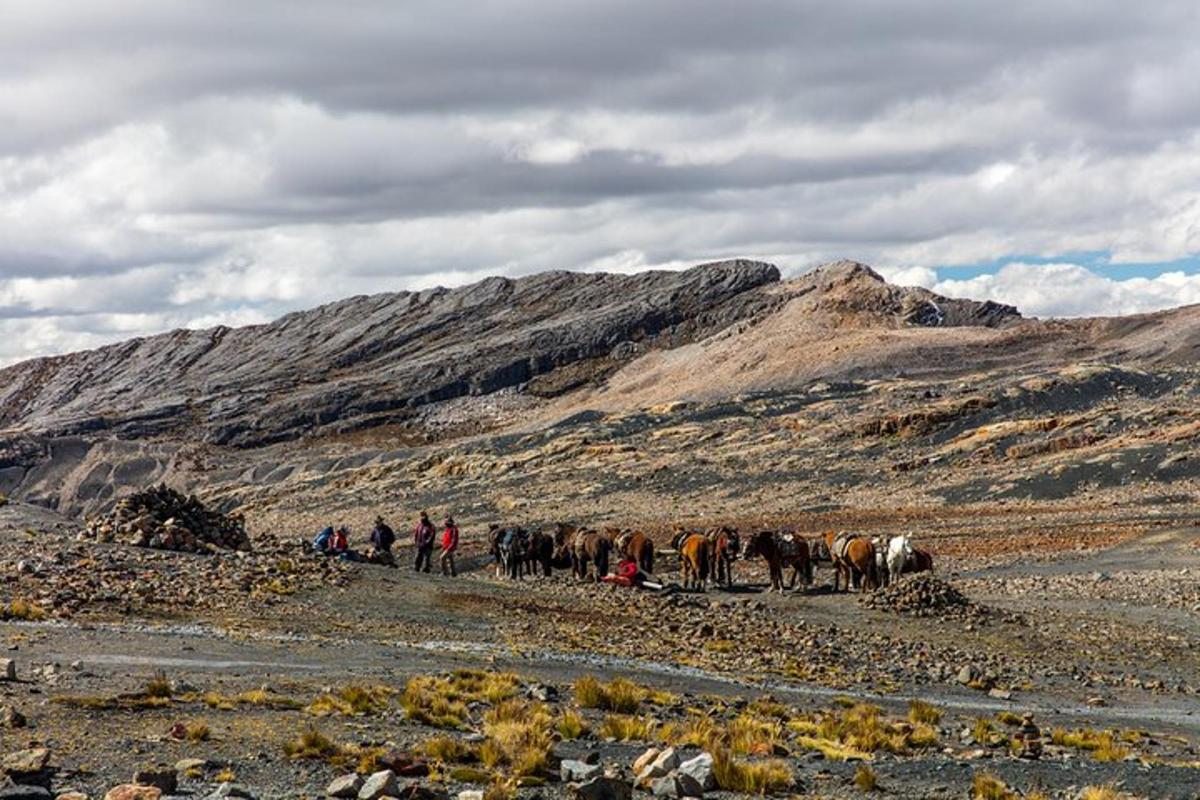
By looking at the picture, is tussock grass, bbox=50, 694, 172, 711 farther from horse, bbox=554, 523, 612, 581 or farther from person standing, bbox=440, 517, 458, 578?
person standing, bbox=440, 517, 458, 578

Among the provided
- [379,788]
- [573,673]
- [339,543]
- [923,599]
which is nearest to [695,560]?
[923,599]

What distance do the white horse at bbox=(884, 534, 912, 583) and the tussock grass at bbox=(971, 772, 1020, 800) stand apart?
63.1 ft

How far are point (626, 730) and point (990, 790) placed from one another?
3.92 metres

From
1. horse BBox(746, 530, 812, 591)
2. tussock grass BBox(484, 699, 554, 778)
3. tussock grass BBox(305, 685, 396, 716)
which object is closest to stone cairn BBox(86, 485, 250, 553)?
horse BBox(746, 530, 812, 591)

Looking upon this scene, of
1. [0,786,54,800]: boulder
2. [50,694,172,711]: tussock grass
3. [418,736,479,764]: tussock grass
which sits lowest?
[418,736,479,764]: tussock grass

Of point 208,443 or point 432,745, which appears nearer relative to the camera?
point 432,745

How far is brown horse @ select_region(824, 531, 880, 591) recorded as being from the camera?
1242 inches

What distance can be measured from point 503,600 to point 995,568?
56.0 feet

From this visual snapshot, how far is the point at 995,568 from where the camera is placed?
3850 centimetres

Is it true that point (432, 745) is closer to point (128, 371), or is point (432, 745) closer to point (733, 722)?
point (733, 722)

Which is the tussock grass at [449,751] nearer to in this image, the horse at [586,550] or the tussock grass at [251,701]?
the tussock grass at [251,701]

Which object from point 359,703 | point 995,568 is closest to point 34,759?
point 359,703

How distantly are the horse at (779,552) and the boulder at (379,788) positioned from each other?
22411mm

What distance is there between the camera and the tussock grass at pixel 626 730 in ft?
46.7
